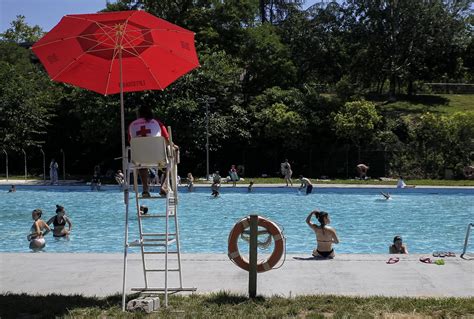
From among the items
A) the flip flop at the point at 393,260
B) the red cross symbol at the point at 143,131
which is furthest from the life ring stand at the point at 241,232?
the flip flop at the point at 393,260

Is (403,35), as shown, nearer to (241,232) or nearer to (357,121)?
(357,121)

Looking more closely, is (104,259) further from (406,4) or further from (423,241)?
(406,4)

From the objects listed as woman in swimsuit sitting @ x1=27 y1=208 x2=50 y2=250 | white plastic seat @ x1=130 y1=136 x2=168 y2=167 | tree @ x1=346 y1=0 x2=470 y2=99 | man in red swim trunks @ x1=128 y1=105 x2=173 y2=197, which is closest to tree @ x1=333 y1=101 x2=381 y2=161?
tree @ x1=346 y1=0 x2=470 y2=99

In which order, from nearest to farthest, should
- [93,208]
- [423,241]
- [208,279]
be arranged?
[208,279] → [423,241] → [93,208]

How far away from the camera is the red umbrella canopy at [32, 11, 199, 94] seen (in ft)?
20.7

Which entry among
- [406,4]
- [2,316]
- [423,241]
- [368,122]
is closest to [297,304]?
[2,316]

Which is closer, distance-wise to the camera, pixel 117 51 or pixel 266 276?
pixel 117 51

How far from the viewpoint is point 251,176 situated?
34000 mm

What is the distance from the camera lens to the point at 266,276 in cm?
730

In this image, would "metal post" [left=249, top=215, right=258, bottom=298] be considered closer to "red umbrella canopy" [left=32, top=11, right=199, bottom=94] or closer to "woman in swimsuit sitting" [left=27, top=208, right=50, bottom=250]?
"red umbrella canopy" [left=32, top=11, right=199, bottom=94]

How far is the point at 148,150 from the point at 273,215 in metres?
13.3

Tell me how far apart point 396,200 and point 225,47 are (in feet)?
66.6

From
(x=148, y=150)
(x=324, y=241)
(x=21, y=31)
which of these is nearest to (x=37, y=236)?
(x=324, y=241)

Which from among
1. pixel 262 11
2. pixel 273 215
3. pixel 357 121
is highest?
pixel 262 11
